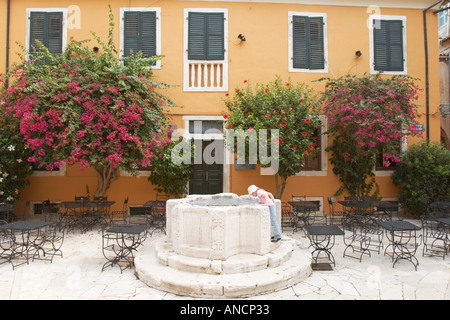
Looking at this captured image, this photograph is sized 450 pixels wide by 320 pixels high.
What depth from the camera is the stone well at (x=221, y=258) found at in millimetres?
4648

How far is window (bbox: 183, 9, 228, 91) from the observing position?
10.5m

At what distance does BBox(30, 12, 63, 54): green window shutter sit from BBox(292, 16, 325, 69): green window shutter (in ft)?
25.5

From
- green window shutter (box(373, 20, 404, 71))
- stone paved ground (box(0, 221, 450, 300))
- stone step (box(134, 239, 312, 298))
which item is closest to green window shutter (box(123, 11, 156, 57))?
stone paved ground (box(0, 221, 450, 300))

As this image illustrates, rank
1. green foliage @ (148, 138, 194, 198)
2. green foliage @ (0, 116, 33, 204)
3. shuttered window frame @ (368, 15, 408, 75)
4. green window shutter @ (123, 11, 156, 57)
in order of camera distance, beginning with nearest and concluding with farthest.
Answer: green foliage @ (0, 116, 33, 204)
green foliage @ (148, 138, 194, 198)
green window shutter @ (123, 11, 156, 57)
shuttered window frame @ (368, 15, 408, 75)

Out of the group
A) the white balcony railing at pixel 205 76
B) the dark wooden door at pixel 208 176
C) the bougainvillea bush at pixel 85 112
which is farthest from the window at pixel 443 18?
the bougainvillea bush at pixel 85 112

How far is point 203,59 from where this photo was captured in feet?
34.4

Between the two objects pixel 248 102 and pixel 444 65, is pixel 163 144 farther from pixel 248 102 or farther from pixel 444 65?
pixel 444 65

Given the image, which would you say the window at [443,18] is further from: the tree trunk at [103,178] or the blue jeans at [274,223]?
the tree trunk at [103,178]

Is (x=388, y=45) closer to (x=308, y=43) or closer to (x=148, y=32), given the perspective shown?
(x=308, y=43)

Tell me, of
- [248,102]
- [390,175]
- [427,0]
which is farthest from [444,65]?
[248,102]

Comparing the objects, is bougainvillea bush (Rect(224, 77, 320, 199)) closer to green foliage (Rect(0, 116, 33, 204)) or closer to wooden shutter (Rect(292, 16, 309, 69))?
wooden shutter (Rect(292, 16, 309, 69))

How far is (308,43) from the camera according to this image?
35.3 ft

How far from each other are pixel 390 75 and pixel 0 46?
13.0 metres
